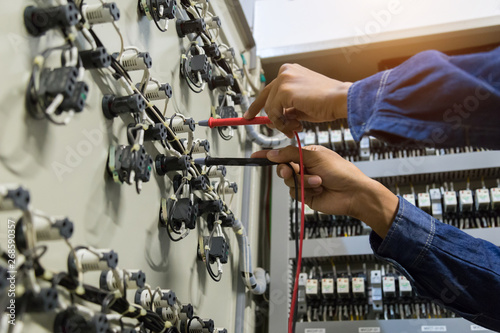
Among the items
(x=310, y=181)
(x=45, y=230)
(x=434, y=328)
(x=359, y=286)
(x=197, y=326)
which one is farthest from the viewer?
(x=359, y=286)

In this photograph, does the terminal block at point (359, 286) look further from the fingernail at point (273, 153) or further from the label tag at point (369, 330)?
the fingernail at point (273, 153)

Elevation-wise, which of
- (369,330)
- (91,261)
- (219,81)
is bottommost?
(369,330)

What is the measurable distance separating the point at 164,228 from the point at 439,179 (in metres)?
1.11

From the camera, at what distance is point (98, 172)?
896mm

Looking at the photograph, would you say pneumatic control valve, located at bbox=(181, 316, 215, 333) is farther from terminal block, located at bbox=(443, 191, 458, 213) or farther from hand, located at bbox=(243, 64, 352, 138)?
terminal block, located at bbox=(443, 191, 458, 213)

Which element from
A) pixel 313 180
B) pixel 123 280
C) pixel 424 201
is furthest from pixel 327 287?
pixel 123 280

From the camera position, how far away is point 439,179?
70.7 inches

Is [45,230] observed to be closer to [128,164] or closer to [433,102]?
[128,164]

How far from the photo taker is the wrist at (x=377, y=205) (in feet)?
4.19

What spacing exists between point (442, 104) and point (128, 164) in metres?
0.56

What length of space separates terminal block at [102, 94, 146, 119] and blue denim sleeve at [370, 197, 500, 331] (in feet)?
2.34

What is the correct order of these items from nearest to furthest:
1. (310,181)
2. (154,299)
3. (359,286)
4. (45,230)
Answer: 1. (45,230)
2. (154,299)
3. (310,181)
4. (359,286)

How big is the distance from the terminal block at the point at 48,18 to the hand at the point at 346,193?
0.65 meters

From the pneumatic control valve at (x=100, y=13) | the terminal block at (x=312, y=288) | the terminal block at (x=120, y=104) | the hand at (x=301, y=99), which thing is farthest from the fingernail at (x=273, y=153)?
the terminal block at (x=312, y=288)
